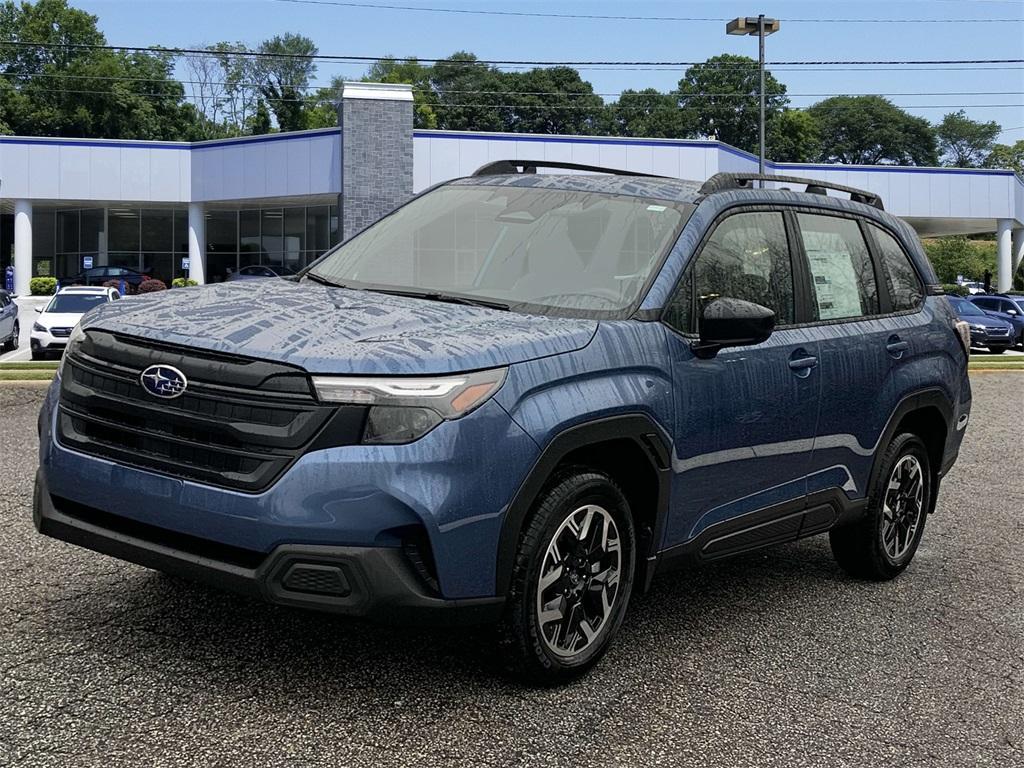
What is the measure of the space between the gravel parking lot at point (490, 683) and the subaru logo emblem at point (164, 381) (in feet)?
3.42

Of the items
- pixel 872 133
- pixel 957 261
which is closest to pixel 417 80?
pixel 872 133

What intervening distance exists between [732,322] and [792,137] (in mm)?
121833

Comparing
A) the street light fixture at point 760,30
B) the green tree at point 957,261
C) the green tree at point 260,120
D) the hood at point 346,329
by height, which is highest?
the green tree at point 260,120

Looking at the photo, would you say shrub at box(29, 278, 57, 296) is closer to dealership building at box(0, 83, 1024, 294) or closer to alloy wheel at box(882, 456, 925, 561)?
dealership building at box(0, 83, 1024, 294)

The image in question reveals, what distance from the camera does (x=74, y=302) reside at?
79.4 ft

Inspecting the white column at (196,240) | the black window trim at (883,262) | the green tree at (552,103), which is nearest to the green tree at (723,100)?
the green tree at (552,103)

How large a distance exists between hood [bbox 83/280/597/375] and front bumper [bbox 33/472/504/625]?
1.90ft

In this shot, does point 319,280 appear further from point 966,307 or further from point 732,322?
point 966,307

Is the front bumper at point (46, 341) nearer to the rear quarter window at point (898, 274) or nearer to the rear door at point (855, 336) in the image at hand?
the rear quarter window at point (898, 274)

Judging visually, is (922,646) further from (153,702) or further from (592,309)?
(153,702)

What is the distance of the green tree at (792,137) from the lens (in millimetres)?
116188

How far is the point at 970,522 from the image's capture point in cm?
764

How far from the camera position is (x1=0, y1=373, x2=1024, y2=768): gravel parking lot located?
3.56 meters

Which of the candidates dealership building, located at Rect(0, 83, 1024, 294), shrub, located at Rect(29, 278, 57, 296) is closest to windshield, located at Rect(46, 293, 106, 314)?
dealership building, located at Rect(0, 83, 1024, 294)
